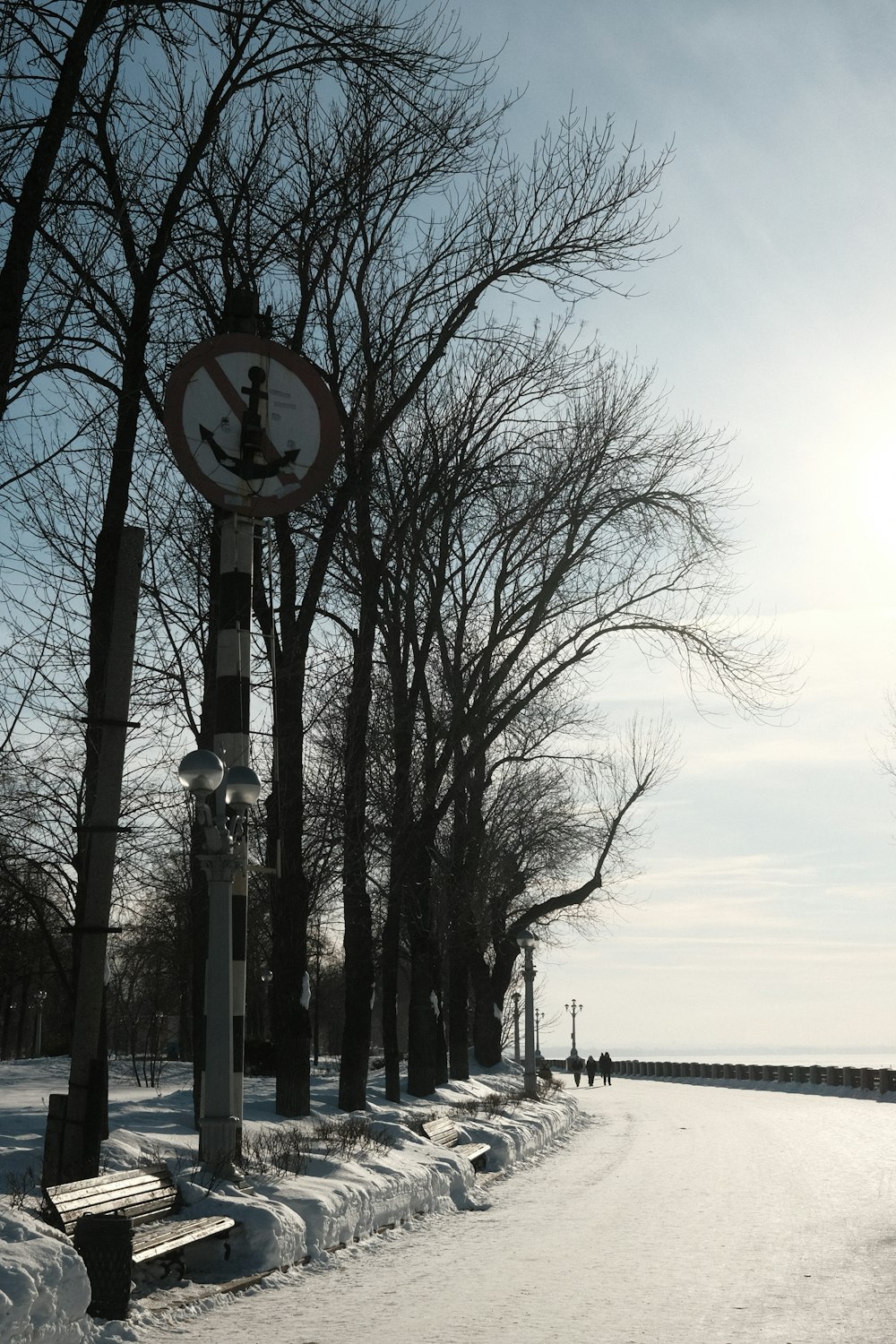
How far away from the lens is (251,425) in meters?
13.1

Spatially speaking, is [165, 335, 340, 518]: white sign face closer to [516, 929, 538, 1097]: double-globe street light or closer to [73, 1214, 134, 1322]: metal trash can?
[73, 1214, 134, 1322]: metal trash can

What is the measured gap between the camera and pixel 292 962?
1831cm

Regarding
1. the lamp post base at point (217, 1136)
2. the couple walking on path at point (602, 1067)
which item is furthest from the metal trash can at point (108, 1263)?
the couple walking on path at point (602, 1067)

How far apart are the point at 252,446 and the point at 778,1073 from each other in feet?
182

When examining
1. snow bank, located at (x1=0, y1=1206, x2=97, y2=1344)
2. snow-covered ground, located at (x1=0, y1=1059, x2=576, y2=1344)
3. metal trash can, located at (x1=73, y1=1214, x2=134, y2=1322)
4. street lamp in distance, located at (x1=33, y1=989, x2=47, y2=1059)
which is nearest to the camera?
snow bank, located at (x1=0, y1=1206, x2=97, y2=1344)

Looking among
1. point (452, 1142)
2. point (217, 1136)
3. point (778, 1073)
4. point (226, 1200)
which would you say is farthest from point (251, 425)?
point (778, 1073)

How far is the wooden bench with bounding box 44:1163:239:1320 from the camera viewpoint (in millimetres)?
7824

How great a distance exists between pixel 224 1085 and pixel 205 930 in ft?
16.8

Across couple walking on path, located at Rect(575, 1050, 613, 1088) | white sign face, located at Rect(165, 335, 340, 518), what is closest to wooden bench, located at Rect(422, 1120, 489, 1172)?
white sign face, located at Rect(165, 335, 340, 518)

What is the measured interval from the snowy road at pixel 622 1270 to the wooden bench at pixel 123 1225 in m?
0.43

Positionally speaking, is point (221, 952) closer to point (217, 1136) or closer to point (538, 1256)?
point (217, 1136)

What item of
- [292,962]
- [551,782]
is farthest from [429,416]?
[551,782]

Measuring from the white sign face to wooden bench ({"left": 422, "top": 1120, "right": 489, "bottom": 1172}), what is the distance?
7.86 metres

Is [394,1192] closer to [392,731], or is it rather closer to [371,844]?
[371,844]
